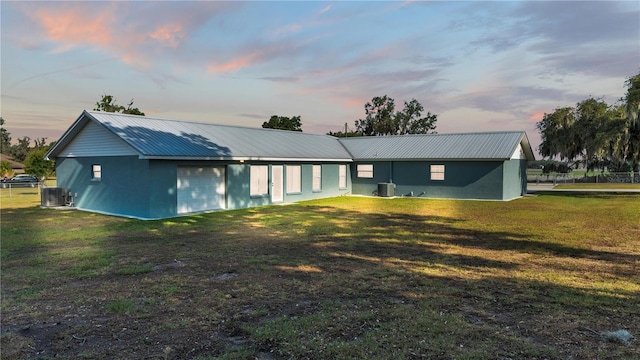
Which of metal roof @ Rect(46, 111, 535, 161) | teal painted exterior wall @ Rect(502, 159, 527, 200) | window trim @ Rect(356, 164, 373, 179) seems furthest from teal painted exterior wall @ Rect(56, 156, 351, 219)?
teal painted exterior wall @ Rect(502, 159, 527, 200)

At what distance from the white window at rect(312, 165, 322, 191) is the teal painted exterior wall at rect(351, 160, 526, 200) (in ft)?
12.5

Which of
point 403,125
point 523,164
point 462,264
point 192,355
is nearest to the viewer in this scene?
point 192,355

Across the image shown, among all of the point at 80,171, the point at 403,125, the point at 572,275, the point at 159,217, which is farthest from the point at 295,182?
the point at 403,125

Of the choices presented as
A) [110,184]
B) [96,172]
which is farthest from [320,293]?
[96,172]

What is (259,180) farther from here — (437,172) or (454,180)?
(454,180)

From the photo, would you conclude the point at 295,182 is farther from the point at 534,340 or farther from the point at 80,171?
the point at 534,340

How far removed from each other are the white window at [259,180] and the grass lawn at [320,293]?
24.4ft

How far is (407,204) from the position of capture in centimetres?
2167

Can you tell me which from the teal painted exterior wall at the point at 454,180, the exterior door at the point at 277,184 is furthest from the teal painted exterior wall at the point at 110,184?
the teal painted exterior wall at the point at 454,180

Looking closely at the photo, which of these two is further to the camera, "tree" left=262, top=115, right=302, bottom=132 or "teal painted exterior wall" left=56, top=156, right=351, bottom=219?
"tree" left=262, top=115, right=302, bottom=132

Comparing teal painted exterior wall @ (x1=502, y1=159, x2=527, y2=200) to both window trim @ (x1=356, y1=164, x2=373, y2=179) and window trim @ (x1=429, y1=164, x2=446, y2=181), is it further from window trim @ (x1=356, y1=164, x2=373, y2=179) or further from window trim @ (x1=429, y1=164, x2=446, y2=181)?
window trim @ (x1=356, y1=164, x2=373, y2=179)

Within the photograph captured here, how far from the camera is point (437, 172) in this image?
999 inches

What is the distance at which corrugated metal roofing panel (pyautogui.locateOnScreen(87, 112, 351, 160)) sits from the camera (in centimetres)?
1678

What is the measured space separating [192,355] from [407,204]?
Result: 719 inches
